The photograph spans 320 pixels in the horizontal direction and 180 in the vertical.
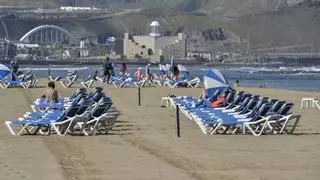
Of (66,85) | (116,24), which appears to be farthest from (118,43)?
(66,85)

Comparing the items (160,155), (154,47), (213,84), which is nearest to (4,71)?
(213,84)

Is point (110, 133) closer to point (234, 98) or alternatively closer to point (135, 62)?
point (234, 98)

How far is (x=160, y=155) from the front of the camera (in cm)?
1380

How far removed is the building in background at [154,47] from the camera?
141 m

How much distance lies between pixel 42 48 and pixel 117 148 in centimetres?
13352

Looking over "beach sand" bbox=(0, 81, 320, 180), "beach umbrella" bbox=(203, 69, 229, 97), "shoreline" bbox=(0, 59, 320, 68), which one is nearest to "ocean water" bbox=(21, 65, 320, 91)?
"shoreline" bbox=(0, 59, 320, 68)

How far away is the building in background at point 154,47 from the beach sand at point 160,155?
396 ft

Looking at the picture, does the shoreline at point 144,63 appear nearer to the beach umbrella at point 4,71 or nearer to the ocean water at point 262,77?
the ocean water at point 262,77

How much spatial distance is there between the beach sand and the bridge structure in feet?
470

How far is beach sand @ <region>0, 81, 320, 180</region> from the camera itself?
461 inches

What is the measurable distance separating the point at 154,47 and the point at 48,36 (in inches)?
1064

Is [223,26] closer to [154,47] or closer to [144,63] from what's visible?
[154,47]

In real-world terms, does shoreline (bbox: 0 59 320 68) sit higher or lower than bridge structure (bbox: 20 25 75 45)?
lower

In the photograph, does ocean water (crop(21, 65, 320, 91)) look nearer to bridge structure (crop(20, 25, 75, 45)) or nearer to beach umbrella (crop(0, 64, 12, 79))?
beach umbrella (crop(0, 64, 12, 79))
